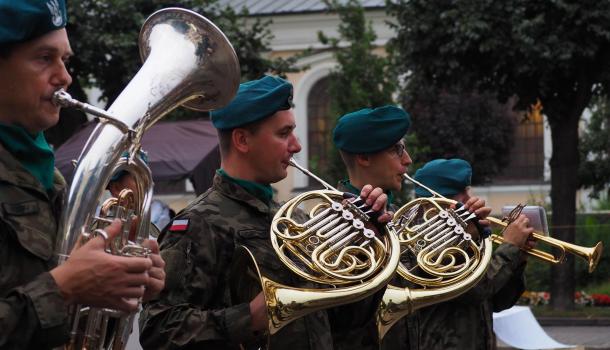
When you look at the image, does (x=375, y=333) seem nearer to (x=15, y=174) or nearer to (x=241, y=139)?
(x=241, y=139)

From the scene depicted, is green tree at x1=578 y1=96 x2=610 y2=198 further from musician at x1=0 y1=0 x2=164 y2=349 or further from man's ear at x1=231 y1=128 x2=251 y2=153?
musician at x1=0 y1=0 x2=164 y2=349

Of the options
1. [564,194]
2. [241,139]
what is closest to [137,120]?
[241,139]

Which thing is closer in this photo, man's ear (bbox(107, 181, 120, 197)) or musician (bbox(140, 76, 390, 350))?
musician (bbox(140, 76, 390, 350))

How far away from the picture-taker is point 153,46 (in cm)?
385

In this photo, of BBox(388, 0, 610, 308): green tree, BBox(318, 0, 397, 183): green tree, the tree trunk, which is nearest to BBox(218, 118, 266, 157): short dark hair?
BBox(388, 0, 610, 308): green tree

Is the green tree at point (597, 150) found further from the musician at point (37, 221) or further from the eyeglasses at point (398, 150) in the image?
the musician at point (37, 221)

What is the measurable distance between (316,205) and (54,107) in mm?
1446

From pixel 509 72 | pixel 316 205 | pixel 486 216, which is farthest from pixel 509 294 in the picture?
pixel 509 72

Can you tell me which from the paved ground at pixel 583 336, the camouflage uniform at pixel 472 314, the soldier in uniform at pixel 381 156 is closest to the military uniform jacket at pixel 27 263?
the soldier in uniform at pixel 381 156

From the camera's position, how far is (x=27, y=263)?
127 inches

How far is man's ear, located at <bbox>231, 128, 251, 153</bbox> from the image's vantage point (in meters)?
4.64

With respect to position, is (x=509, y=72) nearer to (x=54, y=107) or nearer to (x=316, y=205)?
(x=316, y=205)

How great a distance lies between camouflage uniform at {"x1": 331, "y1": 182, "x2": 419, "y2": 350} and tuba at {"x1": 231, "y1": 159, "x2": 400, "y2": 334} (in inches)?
9.5

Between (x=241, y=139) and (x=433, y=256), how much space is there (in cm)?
147
